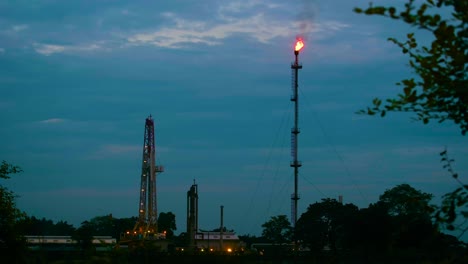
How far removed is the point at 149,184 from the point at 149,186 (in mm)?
353

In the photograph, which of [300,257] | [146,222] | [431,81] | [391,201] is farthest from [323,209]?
[431,81]

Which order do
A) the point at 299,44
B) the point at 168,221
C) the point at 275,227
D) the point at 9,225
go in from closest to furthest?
1. the point at 9,225
2. the point at 299,44
3. the point at 275,227
4. the point at 168,221

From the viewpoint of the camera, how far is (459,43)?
26.9 feet

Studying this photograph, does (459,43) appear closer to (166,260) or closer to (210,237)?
(166,260)

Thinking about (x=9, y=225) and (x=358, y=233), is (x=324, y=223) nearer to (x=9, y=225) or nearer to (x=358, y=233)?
(x=358, y=233)

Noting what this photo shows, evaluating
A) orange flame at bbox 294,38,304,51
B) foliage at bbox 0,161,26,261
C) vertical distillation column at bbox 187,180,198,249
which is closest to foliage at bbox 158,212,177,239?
vertical distillation column at bbox 187,180,198,249

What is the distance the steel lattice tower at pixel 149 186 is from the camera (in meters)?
93.8

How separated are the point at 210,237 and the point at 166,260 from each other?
4855 centimetres

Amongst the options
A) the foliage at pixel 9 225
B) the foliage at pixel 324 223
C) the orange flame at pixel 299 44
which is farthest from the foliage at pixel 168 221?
the foliage at pixel 9 225

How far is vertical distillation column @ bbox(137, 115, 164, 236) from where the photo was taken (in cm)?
9375

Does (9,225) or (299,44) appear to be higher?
(299,44)

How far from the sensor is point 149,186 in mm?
95500

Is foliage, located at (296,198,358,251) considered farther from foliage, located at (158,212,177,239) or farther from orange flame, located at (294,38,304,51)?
foliage, located at (158,212,177,239)

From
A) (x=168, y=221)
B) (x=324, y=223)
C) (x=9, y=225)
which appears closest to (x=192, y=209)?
(x=324, y=223)
